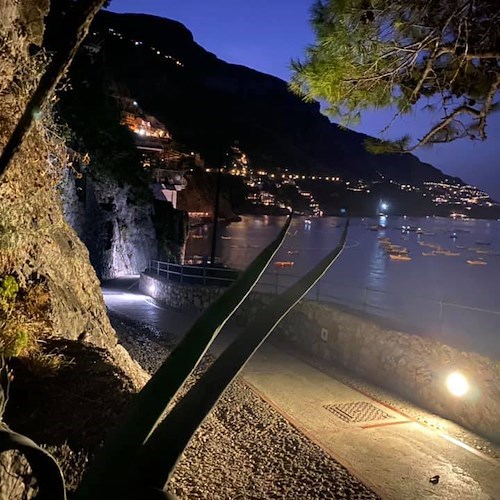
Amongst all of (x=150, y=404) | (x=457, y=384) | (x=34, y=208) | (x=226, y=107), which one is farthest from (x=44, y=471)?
(x=226, y=107)

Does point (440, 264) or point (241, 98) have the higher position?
point (241, 98)

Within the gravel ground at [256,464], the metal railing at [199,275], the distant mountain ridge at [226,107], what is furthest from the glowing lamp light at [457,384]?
the distant mountain ridge at [226,107]

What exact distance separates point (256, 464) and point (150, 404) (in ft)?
14.6

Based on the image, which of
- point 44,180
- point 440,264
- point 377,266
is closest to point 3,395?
point 44,180

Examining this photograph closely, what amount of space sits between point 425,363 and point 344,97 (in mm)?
4814

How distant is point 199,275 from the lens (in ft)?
61.7

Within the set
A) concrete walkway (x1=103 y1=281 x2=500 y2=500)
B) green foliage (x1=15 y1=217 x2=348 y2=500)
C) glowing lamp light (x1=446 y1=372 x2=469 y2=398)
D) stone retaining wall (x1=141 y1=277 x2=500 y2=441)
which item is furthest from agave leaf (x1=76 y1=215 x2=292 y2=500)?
glowing lamp light (x1=446 y1=372 x2=469 y2=398)

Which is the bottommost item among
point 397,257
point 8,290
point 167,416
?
point 397,257

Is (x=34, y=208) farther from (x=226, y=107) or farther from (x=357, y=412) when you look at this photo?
(x=226, y=107)

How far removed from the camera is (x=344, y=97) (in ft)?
17.9

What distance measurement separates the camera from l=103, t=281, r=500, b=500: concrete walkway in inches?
207

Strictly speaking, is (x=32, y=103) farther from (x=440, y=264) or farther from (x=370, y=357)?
(x=440, y=264)

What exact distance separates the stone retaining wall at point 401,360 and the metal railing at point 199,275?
519cm

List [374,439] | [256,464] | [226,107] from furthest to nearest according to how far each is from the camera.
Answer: [226,107]
[374,439]
[256,464]
